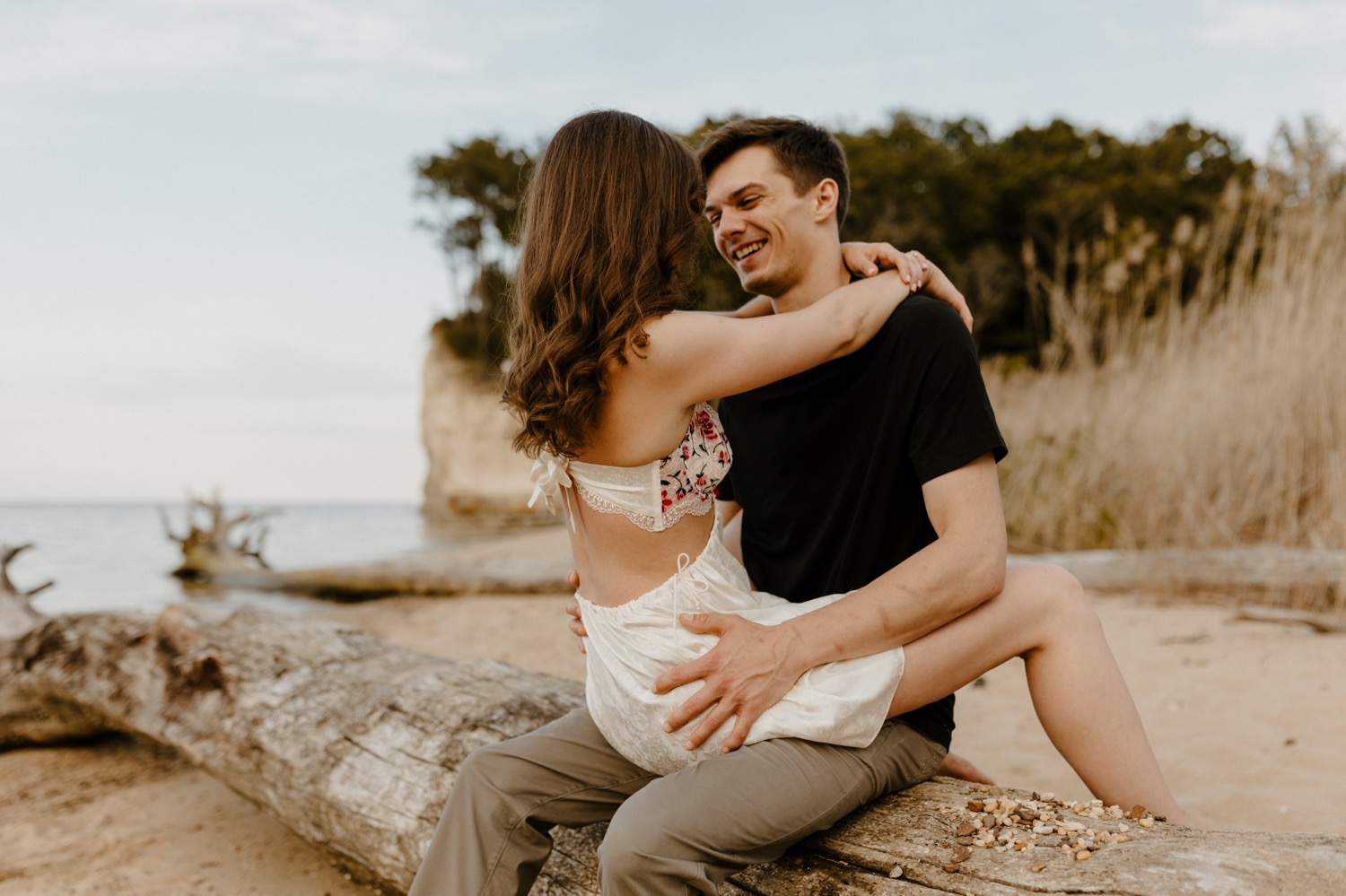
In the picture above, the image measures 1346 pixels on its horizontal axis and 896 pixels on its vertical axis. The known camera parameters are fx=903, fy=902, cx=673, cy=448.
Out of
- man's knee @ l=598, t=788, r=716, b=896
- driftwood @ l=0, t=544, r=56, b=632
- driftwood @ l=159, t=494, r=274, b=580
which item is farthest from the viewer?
driftwood @ l=159, t=494, r=274, b=580

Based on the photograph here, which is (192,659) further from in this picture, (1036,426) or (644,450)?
(1036,426)

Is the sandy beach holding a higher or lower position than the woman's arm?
lower

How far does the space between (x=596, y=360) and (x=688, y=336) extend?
0.19 meters

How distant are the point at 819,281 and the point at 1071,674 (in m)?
1.19

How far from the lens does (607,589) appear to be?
1950 millimetres

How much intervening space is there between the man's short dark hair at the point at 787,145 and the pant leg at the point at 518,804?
5.16ft

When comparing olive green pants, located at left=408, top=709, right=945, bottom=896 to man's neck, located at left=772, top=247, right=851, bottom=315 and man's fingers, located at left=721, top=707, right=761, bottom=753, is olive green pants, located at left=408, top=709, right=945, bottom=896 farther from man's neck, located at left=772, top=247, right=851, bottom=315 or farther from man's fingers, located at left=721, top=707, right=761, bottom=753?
man's neck, located at left=772, top=247, right=851, bottom=315

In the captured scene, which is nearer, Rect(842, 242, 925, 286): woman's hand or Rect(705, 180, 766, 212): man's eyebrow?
Rect(842, 242, 925, 286): woman's hand

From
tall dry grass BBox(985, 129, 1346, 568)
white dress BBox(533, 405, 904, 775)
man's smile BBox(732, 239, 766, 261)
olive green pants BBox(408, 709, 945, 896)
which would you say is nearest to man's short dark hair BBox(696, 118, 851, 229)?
man's smile BBox(732, 239, 766, 261)

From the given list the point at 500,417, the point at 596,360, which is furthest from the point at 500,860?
the point at 500,417

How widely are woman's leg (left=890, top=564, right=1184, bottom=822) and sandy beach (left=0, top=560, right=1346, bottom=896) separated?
0.05 metres

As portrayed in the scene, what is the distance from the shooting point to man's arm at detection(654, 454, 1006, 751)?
174 cm

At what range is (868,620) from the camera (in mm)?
1804

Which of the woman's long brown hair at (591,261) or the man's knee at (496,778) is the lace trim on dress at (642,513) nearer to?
the woman's long brown hair at (591,261)
